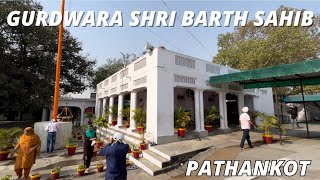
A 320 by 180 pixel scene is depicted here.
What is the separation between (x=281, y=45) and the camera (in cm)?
2228

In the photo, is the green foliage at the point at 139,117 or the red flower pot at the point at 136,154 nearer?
the red flower pot at the point at 136,154

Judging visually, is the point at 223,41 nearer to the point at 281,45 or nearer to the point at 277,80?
the point at 281,45

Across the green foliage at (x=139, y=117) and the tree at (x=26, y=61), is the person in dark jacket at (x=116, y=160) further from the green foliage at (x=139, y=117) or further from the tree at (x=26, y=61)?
the tree at (x=26, y=61)

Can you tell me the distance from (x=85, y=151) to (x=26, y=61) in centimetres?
1819

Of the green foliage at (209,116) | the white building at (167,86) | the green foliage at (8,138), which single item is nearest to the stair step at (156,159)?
the white building at (167,86)

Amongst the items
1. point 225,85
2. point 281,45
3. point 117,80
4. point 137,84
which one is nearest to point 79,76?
point 117,80

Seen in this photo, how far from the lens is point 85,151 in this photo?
7027mm

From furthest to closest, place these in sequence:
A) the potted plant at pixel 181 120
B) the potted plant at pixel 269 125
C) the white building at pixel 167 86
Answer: the potted plant at pixel 181 120, the white building at pixel 167 86, the potted plant at pixel 269 125

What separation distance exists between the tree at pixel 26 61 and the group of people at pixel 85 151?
991 cm

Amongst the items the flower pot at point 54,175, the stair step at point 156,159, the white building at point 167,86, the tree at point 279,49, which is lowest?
the flower pot at point 54,175

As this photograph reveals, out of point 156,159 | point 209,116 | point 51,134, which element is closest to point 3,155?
point 51,134

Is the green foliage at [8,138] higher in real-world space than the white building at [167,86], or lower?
lower

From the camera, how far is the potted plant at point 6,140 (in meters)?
8.82

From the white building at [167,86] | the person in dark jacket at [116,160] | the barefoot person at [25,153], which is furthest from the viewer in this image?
the white building at [167,86]
